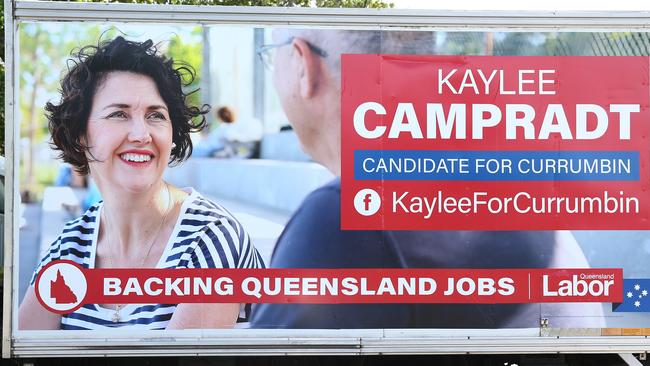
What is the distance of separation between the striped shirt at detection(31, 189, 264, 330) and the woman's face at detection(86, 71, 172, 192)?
240 mm

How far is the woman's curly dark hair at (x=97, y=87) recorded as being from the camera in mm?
4766

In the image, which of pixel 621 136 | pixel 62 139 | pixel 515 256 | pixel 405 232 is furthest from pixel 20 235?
pixel 621 136

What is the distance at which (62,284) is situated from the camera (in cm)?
480

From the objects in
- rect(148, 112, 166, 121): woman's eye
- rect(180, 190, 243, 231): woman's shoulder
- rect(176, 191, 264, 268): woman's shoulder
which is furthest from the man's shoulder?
rect(148, 112, 166, 121): woman's eye

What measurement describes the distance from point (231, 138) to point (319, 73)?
663mm


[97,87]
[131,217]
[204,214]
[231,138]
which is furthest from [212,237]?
Answer: [97,87]

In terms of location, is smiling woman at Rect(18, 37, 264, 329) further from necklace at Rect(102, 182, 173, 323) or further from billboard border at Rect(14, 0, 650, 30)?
billboard border at Rect(14, 0, 650, 30)

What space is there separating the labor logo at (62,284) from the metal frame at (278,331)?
17 centimetres

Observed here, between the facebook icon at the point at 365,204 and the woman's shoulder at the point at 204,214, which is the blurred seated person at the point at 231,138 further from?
the facebook icon at the point at 365,204

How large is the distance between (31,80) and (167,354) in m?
1.85

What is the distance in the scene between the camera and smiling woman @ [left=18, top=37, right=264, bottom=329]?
4770 mm

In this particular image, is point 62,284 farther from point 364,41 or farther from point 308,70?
point 364,41

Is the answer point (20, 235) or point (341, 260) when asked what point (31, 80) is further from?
point (341, 260)

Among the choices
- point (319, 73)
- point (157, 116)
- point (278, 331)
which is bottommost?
point (278, 331)
